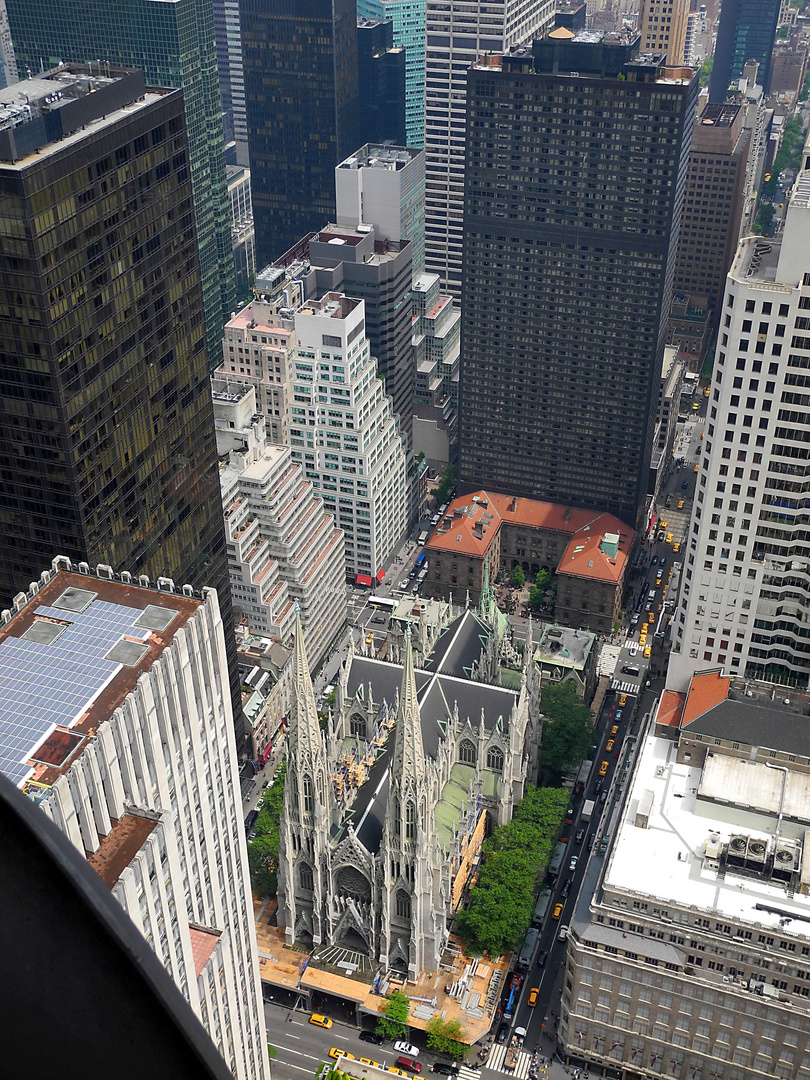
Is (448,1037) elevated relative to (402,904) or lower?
lower

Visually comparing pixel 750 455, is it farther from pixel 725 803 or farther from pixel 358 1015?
pixel 358 1015

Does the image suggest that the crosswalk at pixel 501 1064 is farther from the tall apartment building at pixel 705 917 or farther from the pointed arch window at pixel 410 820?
the pointed arch window at pixel 410 820

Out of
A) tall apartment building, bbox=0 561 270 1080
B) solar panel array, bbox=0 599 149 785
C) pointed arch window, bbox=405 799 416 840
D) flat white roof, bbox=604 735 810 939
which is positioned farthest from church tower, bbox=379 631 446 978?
solar panel array, bbox=0 599 149 785

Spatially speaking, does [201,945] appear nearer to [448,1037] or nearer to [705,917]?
[705,917]

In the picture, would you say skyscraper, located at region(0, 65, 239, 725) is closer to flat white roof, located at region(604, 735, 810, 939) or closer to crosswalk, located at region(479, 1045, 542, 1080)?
flat white roof, located at region(604, 735, 810, 939)

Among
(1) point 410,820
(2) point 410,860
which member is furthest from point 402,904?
(1) point 410,820
